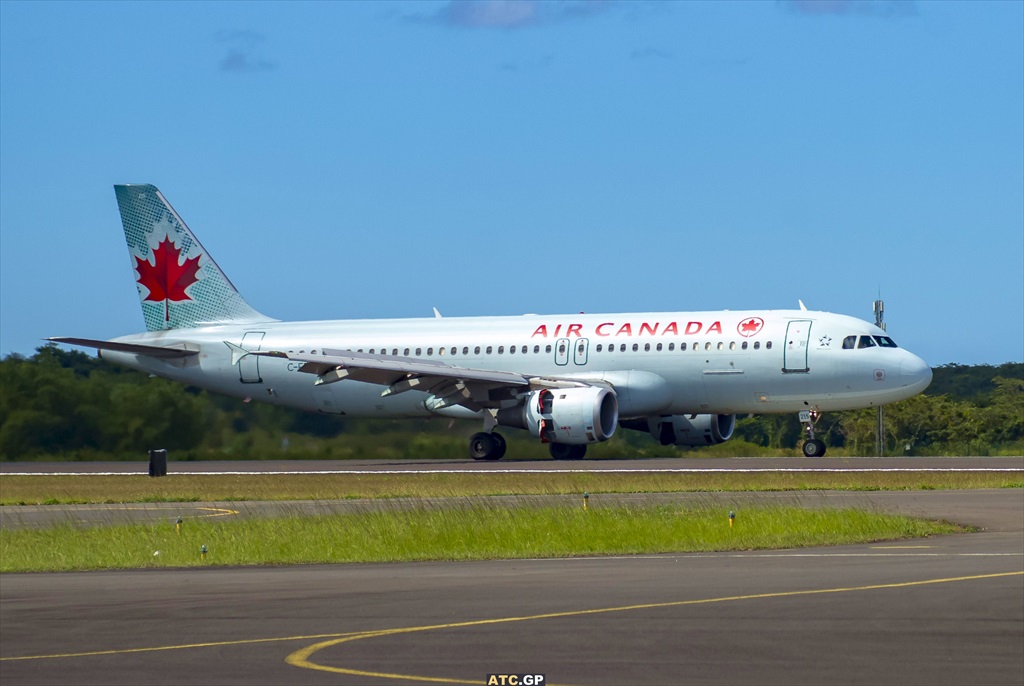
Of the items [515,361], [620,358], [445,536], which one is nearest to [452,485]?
[620,358]

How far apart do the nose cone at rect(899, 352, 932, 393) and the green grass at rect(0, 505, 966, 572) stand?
17.8 metres

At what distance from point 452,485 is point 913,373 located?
1434 cm

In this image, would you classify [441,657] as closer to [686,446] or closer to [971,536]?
[971,536]

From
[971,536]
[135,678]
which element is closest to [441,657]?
[135,678]

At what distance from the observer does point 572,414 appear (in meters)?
39.9

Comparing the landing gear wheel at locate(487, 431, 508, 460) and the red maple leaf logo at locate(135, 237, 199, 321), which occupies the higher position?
the red maple leaf logo at locate(135, 237, 199, 321)

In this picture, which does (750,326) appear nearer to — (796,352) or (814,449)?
(796,352)

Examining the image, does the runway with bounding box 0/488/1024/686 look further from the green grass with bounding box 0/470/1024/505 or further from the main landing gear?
the main landing gear

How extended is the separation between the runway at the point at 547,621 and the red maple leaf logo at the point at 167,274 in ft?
105

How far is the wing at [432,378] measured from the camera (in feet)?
136

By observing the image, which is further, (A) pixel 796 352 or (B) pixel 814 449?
(B) pixel 814 449

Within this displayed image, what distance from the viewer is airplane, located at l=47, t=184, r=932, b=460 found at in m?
40.4

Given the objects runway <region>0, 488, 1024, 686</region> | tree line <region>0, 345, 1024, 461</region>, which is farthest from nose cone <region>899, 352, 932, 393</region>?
runway <region>0, 488, 1024, 686</region>

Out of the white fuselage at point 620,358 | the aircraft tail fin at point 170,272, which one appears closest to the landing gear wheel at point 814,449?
the white fuselage at point 620,358
